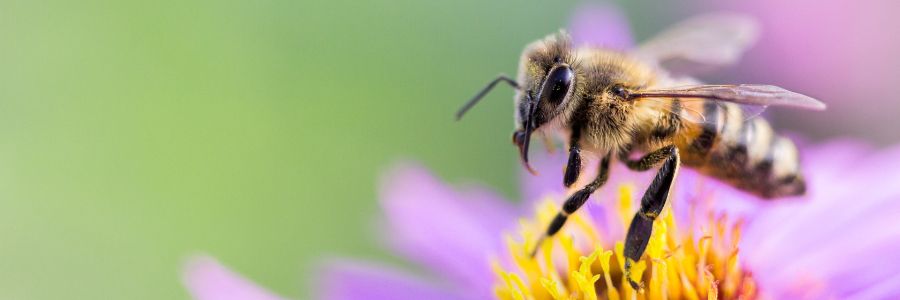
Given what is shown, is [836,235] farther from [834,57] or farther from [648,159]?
[834,57]

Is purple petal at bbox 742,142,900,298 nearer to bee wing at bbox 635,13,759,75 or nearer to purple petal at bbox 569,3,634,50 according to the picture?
bee wing at bbox 635,13,759,75

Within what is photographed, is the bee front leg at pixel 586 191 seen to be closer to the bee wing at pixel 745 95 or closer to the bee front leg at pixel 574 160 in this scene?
the bee front leg at pixel 574 160

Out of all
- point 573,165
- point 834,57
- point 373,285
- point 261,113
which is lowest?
point 373,285

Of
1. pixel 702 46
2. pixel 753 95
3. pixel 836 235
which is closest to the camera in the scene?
pixel 753 95

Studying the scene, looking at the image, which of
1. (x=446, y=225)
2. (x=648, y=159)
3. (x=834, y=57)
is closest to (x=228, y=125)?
(x=446, y=225)

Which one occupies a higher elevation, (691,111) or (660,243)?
(691,111)

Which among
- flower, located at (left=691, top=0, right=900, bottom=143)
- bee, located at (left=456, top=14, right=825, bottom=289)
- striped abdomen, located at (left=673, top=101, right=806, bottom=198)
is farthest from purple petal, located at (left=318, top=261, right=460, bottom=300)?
flower, located at (left=691, top=0, right=900, bottom=143)

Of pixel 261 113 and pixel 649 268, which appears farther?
pixel 261 113
